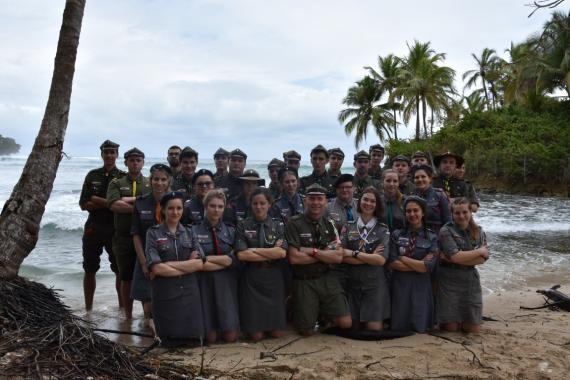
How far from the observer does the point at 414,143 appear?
32500mm

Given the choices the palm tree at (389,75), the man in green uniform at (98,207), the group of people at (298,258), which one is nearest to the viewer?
the group of people at (298,258)

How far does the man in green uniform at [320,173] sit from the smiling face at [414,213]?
1.67m

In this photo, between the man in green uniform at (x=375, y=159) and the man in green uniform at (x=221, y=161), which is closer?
the man in green uniform at (x=221, y=161)

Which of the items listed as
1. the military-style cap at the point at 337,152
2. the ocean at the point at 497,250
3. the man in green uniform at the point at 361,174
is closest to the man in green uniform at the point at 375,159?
the man in green uniform at the point at 361,174

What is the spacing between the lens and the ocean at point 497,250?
8.96 metres

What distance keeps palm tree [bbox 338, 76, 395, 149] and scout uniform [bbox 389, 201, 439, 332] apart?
32.8m

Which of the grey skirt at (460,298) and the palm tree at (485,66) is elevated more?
the palm tree at (485,66)

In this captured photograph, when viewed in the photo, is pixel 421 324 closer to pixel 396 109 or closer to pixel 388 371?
pixel 388 371

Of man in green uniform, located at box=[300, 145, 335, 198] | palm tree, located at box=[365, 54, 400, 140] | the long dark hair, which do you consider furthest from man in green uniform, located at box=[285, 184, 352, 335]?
palm tree, located at box=[365, 54, 400, 140]

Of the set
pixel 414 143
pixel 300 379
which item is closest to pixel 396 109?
pixel 414 143

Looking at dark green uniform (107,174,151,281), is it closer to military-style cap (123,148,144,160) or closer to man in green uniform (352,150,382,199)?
military-style cap (123,148,144,160)

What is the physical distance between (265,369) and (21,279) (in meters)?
2.30

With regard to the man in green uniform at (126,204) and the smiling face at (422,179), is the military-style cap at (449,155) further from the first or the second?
the man in green uniform at (126,204)

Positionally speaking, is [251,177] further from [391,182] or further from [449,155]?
[449,155]
